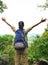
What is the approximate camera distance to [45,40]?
49.7 feet

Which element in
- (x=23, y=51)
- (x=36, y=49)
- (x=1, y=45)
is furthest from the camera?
(x=1, y=45)

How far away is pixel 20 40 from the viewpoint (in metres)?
8.95

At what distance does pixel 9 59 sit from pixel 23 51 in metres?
5.82

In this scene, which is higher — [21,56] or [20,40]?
[20,40]

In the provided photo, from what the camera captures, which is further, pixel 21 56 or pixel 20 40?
pixel 21 56

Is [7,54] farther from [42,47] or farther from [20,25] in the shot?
[20,25]

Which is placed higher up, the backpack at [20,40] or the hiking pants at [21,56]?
the backpack at [20,40]

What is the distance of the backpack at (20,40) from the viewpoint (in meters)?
8.84

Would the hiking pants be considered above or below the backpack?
below

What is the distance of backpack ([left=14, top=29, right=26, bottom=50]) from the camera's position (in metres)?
8.84

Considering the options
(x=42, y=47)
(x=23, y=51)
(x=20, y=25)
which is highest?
(x=20, y=25)

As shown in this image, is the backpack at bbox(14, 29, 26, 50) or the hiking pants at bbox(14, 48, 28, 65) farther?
the hiking pants at bbox(14, 48, 28, 65)

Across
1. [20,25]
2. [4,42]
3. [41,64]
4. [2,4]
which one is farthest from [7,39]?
[20,25]

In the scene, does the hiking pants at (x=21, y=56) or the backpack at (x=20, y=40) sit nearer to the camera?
the backpack at (x=20, y=40)
